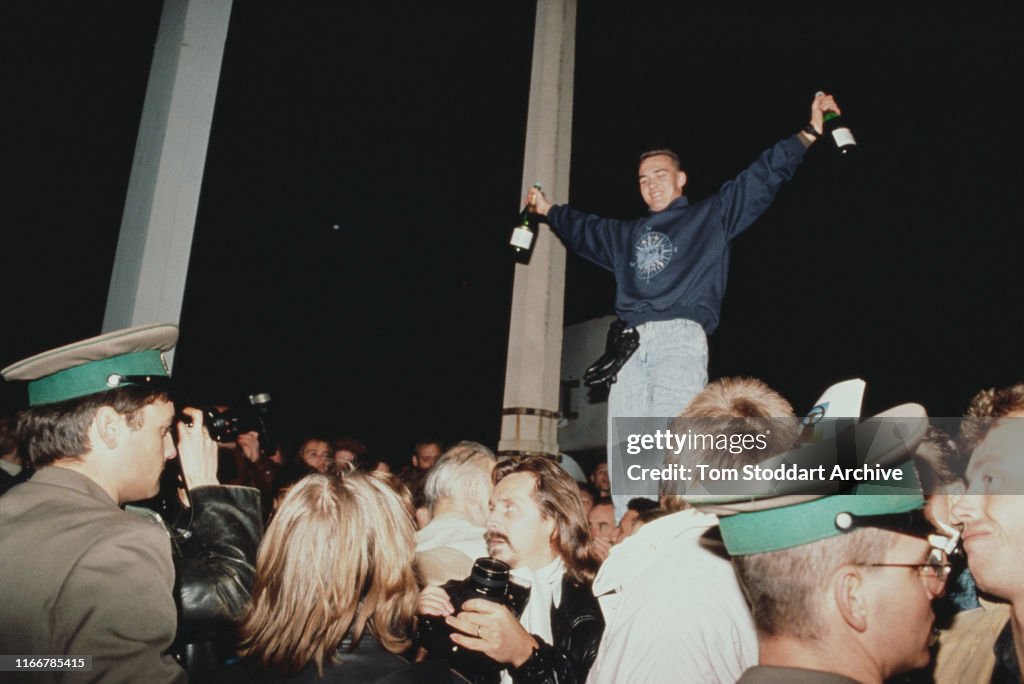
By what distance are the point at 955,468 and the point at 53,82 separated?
8.96m

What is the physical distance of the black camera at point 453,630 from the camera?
77.9 inches

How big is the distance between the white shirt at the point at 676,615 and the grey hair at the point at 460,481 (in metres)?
1.26

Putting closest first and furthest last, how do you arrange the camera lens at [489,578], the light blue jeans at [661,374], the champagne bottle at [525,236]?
the camera lens at [489,578]
the light blue jeans at [661,374]
the champagne bottle at [525,236]

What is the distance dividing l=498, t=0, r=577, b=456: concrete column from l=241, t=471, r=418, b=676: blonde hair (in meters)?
1.37

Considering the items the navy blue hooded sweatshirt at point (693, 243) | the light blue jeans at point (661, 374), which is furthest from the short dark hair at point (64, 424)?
the navy blue hooded sweatshirt at point (693, 243)

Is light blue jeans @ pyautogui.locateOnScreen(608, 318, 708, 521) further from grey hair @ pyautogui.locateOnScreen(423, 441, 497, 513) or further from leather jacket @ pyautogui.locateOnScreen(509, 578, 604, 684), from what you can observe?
leather jacket @ pyautogui.locateOnScreen(509, 578, 604, 684)

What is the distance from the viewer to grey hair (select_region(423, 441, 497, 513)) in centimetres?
318

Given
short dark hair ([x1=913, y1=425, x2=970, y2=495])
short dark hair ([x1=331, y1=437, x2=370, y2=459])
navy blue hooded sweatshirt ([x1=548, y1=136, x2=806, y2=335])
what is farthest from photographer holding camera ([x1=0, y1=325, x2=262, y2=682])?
short dark hair ([x1=331, y1=437, x2=370, y2=459])

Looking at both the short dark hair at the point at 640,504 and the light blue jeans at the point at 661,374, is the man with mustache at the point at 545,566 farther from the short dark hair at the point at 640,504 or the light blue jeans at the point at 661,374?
the light blue jeans at the point at 661,374

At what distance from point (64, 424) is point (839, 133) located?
11.9 feet

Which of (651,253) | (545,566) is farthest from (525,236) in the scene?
(545,566)

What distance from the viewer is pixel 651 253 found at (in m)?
3.63

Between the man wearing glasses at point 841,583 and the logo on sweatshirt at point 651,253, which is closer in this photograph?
the man wearing glasses at point 841,583

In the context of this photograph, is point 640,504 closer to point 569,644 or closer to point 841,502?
point 569,644
